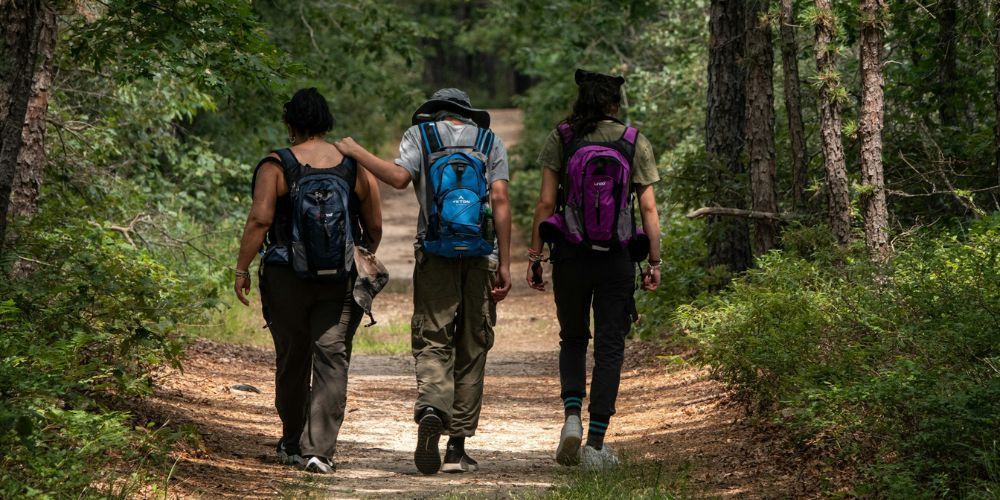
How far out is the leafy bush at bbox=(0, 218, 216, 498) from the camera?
4.89 meters

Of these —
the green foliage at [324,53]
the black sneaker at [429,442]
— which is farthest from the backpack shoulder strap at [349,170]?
the green foliage at [324,53]

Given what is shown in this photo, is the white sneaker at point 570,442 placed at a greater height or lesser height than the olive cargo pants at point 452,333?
lesser

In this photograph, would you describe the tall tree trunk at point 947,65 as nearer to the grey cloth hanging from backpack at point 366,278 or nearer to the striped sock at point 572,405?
the striped sock at point 572,405

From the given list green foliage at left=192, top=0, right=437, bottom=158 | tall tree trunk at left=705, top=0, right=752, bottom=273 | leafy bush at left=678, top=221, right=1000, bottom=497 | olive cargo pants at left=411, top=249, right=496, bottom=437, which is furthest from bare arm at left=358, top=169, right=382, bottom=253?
green foliage at left=192, top=0, right=437, bottom=158

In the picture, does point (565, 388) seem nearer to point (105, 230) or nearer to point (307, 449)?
point (307, 449)

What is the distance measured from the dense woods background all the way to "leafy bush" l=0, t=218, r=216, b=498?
0.06 feet

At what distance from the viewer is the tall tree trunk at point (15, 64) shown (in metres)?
6.80

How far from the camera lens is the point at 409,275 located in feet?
79.8

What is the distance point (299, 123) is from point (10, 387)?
2.09 meters

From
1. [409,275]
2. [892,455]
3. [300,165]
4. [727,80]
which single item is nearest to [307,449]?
[300,165]

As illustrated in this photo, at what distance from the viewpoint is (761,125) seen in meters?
10.1

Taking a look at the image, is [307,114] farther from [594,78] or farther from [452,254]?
[594,78]

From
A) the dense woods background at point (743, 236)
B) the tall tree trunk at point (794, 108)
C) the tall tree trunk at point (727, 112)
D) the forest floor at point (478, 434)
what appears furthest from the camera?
the tall tree trunk at point (727, 112)

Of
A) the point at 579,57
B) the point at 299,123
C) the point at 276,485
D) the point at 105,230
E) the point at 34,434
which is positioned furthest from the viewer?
the point at 579,57
